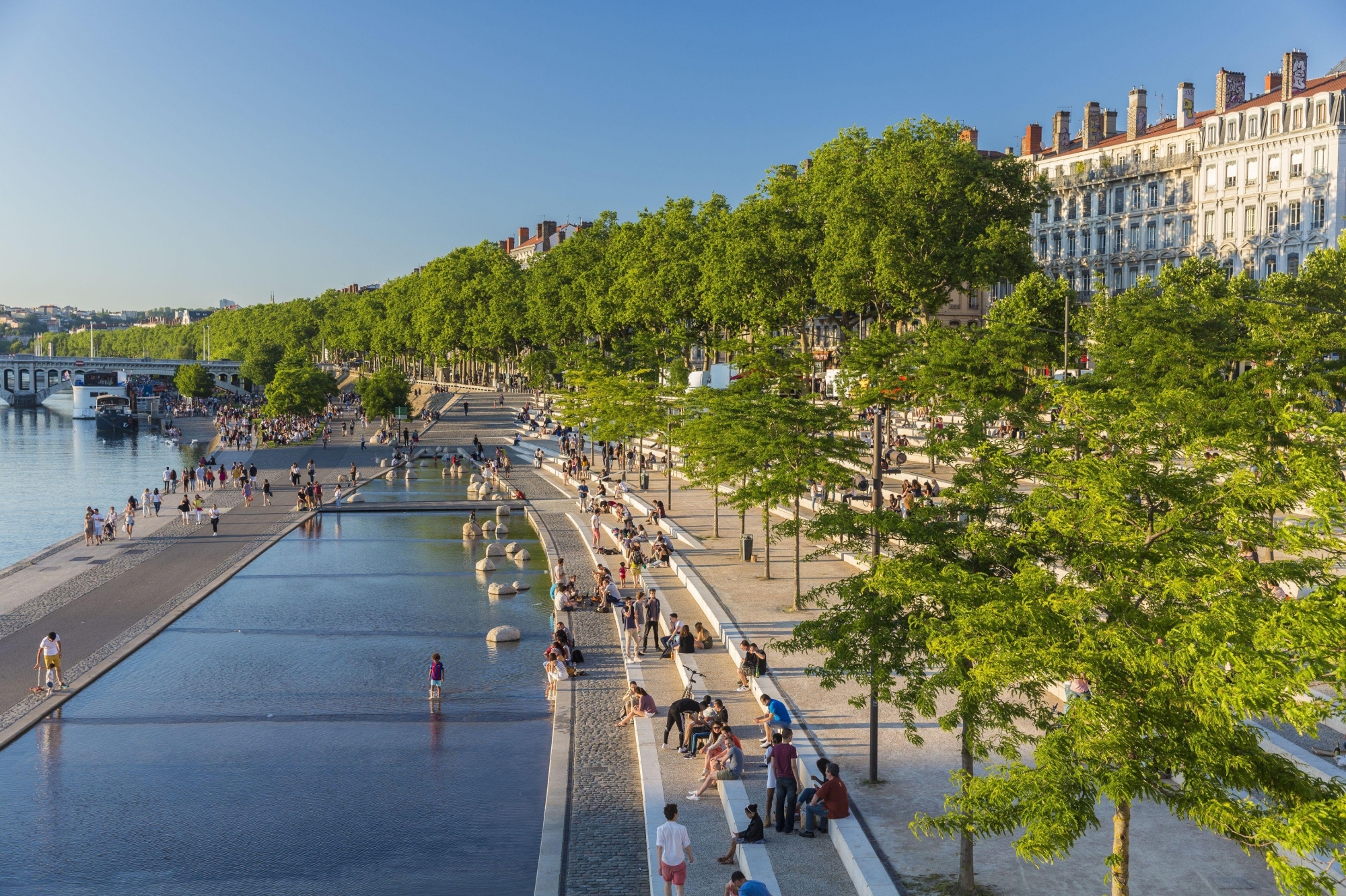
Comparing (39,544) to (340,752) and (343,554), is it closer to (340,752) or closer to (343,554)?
(343,554)

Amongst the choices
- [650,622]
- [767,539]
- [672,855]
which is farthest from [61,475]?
[672,855]

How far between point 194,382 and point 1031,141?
122385 mm

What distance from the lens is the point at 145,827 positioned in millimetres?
17266

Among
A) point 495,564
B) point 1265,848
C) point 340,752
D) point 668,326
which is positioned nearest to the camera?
point 1265,848

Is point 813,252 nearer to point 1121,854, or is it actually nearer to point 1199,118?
point 1199,118

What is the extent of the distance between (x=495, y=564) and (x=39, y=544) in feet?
69.3

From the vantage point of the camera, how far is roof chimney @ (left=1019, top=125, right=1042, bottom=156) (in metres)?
99.1

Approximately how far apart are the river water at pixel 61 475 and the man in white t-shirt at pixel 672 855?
3615 cm

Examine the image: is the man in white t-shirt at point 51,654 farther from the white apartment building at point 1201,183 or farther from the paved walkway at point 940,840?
the white apartment building at point 1201,183

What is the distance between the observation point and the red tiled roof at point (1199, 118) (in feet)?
224

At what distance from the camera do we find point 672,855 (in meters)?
13.5

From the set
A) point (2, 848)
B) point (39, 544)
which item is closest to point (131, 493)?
point (39, 544)

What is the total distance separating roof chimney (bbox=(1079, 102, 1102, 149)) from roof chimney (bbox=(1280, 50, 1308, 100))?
18.7 meters

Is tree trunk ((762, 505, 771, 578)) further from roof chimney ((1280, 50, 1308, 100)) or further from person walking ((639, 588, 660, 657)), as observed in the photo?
roof chimney ((1280, 50, 1308, 100))
